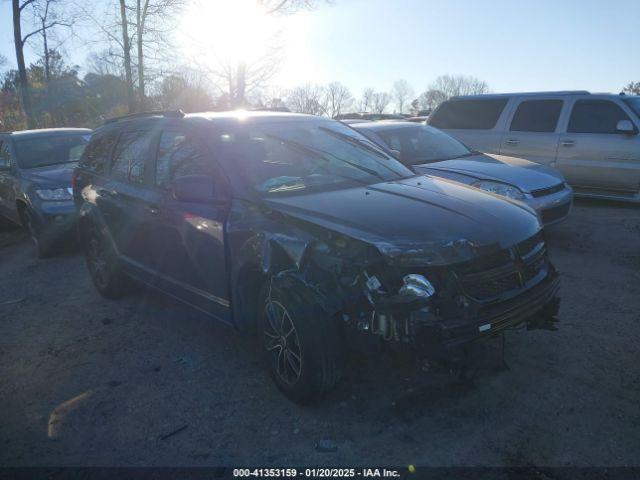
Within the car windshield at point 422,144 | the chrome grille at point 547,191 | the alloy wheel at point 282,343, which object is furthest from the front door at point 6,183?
the chrome grille at point 547,191

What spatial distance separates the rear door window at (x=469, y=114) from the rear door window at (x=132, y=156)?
21.6ft

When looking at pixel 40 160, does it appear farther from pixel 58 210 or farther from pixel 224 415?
pixel 224 415

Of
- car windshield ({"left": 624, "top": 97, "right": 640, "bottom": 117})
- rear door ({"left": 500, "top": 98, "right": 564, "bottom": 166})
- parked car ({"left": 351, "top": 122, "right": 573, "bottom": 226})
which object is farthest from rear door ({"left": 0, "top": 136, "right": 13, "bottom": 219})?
car windshield ({"left": 624, "top": 97, "right": 640, "bottom": 117})

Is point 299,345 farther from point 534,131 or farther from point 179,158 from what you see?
point 534,131

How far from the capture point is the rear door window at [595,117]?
833cm

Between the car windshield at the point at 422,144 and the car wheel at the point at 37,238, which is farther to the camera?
the car wheel at the point at 37,238

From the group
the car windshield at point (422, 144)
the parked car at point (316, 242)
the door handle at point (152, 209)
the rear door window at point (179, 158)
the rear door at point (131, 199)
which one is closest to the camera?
the parked car at point (316, 242)

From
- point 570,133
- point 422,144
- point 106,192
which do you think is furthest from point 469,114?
point 106,192

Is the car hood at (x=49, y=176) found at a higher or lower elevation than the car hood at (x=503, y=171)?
lower

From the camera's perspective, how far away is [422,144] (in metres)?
7.42

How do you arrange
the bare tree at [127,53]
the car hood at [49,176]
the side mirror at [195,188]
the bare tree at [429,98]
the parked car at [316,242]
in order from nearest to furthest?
1. the parked car at [316,242]
2. the side mirror at [195,188]
3. the car hood at [49,176]
4. the bare tree at [127,53]
5. the bare tree at [429,98]

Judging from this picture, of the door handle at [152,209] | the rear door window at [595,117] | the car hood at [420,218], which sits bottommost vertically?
the door handle at [152,209]

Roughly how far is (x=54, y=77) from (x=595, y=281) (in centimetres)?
4282

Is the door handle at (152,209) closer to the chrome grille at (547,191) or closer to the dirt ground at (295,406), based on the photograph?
the dirt ground at (295,406)
